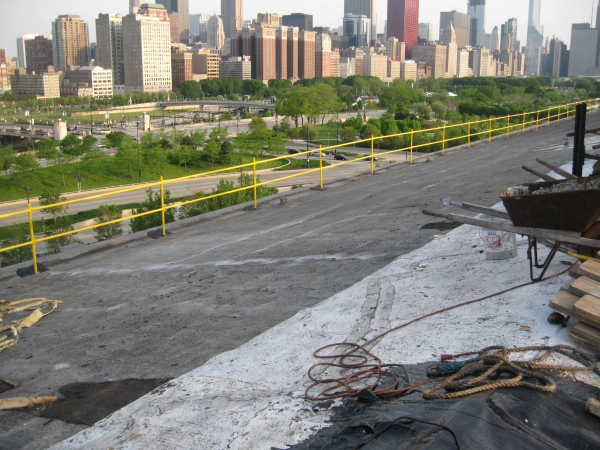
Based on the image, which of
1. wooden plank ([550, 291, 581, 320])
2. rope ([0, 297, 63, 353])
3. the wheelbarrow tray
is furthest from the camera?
rope ([0, 297, 63, 353])

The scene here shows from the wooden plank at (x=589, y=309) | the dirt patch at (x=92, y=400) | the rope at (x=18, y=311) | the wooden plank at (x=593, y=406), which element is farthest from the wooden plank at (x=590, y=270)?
the rope at (x=18, y=311)

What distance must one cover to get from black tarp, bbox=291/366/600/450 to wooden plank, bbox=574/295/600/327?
1.99 ft

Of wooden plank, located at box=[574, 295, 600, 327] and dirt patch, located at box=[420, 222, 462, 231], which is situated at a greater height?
wooden plank, located at box=[574, 295, 600, 327]

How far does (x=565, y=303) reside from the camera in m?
5.46

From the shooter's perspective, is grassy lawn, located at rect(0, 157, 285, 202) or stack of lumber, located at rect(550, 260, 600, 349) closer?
stack of lumber, located at rect(550, 260, 600, 349)

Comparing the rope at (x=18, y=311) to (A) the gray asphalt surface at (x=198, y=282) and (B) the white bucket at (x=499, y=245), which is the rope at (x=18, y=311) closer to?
(A) the gray asphalt surface at (x=198, y=282)

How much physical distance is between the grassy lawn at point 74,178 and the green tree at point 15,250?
2214 centimetres

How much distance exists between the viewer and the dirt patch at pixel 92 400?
5.61 meters

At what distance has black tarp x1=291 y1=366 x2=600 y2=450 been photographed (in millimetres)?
3834

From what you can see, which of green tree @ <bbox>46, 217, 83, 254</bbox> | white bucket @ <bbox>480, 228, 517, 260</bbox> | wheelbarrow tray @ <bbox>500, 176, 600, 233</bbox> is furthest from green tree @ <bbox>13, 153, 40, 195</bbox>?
wheelbarrow tray @ <bbox>500, 176, 600, 233</bbox>

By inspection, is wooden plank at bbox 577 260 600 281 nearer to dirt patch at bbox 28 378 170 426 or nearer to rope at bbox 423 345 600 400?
rope at bbox 423 345 600 400

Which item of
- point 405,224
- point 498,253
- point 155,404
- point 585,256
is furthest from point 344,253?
point 155,404

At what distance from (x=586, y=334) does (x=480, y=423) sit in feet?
6.15

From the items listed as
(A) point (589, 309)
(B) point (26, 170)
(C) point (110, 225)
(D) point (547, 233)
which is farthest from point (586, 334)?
(B) point (26, 170)
